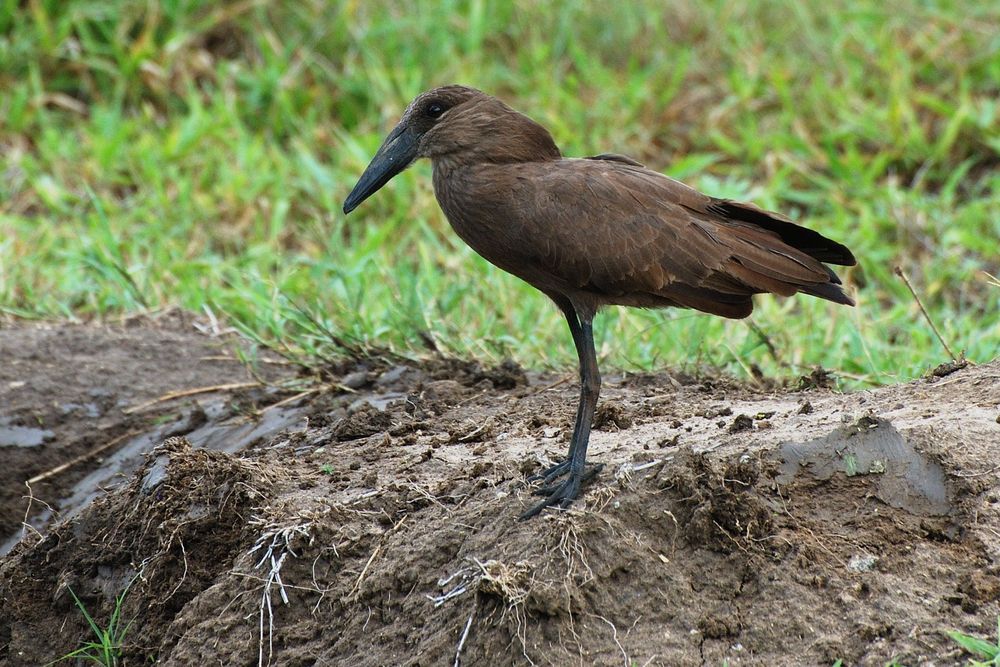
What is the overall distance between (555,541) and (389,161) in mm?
1412

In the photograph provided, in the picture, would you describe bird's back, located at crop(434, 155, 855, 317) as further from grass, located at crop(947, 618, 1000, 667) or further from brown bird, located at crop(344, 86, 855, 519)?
grass, located at crop(947, 618, 1000, 667)

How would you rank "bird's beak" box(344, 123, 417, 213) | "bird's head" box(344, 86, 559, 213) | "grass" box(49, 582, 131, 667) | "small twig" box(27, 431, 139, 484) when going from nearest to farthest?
1. "grass" box(49, 582, 131, 667)
2. "bird's head" box(344, 86, 559, 213)
3. "bird's beak" box(344, 123, 417, 213)
4. "small twig" box(27, 431, 139, 484)

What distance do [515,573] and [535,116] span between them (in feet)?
15.5

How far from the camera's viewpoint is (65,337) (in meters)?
5.23

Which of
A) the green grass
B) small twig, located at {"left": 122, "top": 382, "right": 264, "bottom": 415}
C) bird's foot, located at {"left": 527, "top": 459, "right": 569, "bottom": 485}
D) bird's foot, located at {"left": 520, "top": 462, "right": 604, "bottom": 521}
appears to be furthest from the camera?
the green grass

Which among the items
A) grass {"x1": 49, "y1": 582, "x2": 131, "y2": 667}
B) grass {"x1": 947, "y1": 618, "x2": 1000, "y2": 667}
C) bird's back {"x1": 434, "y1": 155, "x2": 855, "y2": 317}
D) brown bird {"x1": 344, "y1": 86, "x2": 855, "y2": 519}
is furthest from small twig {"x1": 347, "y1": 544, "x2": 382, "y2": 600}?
grass {"x1": 947, "y1": 618, "x2": 1000, "y2": 667}

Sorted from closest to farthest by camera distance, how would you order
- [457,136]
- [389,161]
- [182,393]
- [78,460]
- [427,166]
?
[457,136] → [389,161] → [78,460] → [182,393] → [427,166]

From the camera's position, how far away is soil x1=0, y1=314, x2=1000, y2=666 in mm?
2992

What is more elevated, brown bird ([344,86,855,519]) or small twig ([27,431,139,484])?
brown bird ([344,86,855,519])

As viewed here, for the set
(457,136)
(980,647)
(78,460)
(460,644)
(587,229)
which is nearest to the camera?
(980,647)

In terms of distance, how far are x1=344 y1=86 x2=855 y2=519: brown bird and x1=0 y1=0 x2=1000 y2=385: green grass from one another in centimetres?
110

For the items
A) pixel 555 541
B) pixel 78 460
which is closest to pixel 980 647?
pixel 555 541

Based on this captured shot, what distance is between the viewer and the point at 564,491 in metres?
3.29

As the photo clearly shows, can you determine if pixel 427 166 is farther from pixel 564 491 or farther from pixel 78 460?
pixel 564 491
